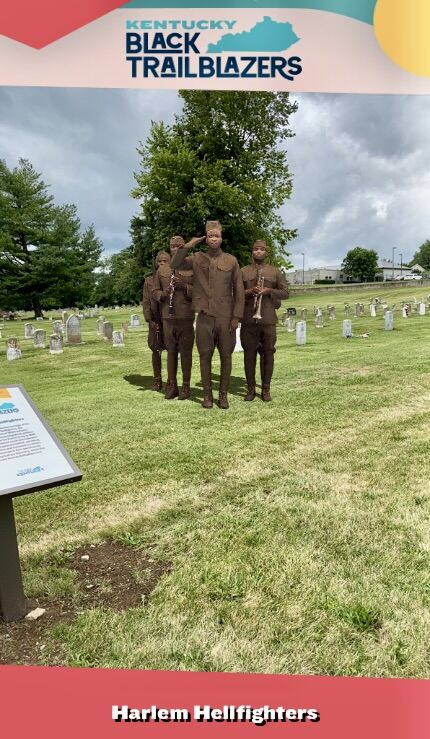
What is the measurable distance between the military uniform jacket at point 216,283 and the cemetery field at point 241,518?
2.28ft

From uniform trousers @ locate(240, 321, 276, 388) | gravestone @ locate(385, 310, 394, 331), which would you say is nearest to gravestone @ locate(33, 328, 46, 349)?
uniform trousers @ locate(240, 321, 276, 388)

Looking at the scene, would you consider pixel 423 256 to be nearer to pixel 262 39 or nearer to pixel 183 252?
pixel 183 252

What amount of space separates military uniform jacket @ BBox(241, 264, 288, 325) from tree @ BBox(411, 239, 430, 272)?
1.26 m

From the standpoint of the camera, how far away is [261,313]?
442 cm

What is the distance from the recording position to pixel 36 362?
5270 millimetres

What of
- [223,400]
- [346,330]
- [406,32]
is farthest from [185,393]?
[346,330]

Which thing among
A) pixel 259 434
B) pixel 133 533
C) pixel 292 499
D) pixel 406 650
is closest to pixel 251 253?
pixel 259 434

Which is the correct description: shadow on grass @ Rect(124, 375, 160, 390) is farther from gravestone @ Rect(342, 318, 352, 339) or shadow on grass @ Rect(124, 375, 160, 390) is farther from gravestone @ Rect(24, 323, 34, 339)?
gravestone @ Rect(342, 318, 352, 339)

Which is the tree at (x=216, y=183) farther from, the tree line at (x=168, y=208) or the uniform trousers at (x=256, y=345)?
the uniform trousers at (x=256, y=345)

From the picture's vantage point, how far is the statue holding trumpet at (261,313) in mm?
4262

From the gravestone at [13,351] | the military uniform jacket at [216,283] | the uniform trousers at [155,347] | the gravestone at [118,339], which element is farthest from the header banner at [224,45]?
the gravestone at [118,339]

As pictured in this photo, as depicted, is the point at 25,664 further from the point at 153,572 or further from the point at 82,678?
the point at 153,572

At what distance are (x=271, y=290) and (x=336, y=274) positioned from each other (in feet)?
3.02

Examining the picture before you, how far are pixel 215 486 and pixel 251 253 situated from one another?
7.02ft
